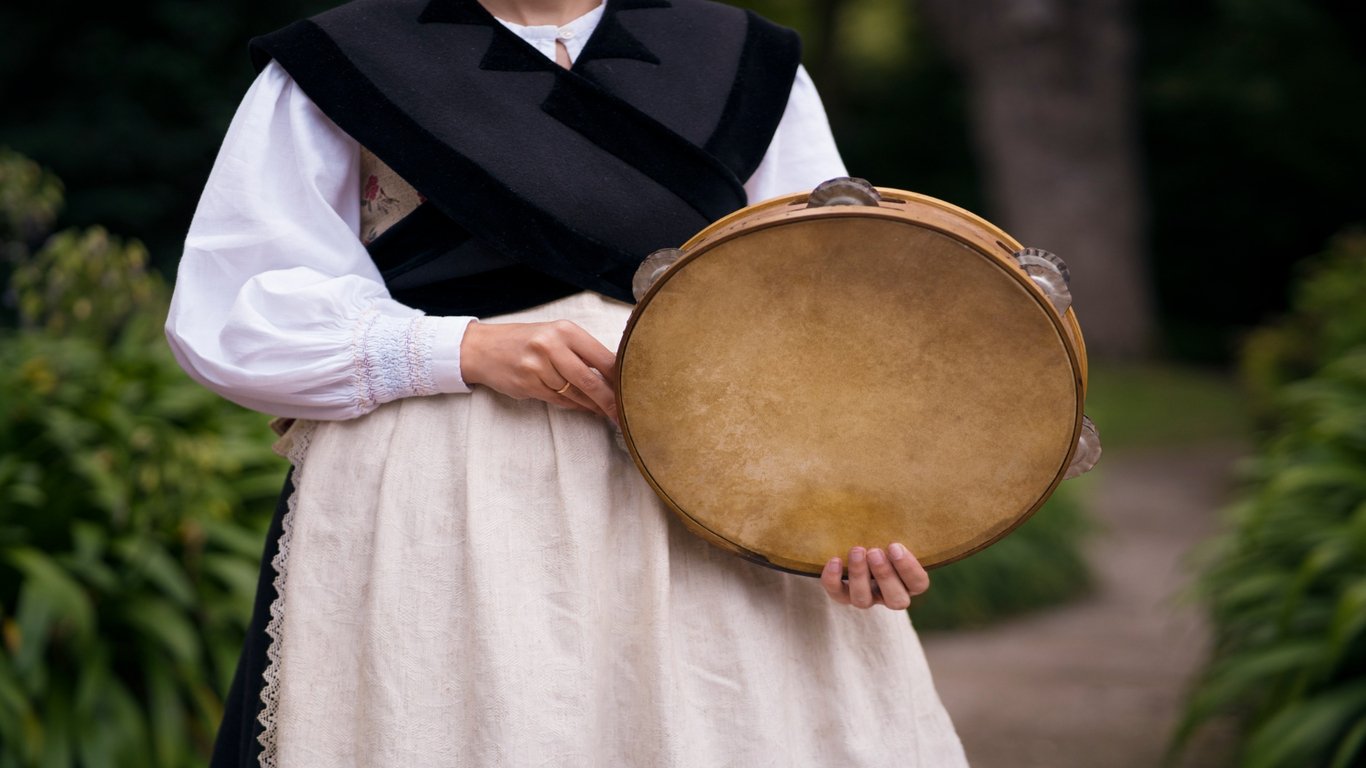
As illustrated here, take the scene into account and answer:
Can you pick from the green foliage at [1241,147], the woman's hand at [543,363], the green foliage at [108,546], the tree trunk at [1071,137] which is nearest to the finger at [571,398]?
the woman's hand at [543,363]

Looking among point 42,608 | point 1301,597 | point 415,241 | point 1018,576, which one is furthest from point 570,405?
point 1018,576

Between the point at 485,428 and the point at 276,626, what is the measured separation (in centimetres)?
34

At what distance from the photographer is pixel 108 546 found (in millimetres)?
3025

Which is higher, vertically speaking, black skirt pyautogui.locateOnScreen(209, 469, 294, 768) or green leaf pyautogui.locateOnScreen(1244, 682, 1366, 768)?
green leaf pyautogui.locateOnScreen(1244, 682, 1366, 768)

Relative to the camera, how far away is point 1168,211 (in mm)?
15797

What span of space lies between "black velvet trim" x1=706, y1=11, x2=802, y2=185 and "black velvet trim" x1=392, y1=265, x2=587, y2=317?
207 mm

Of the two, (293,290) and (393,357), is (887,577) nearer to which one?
(393,357)

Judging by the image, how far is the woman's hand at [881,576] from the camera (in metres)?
1.39

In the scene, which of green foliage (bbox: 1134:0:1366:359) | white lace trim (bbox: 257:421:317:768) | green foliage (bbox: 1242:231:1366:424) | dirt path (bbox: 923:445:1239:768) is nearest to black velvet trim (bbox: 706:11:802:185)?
white lace trim (bbox: 257:421:317:768)

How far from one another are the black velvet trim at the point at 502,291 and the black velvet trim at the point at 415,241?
4 cm

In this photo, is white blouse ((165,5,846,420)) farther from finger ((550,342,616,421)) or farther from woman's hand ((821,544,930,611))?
woman's hand ((821,544,930,611))

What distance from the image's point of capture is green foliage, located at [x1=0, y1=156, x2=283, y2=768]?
2.79 metres

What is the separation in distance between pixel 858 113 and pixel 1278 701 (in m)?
15.0

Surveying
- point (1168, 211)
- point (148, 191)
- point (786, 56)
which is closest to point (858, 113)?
point (1168, 211)
